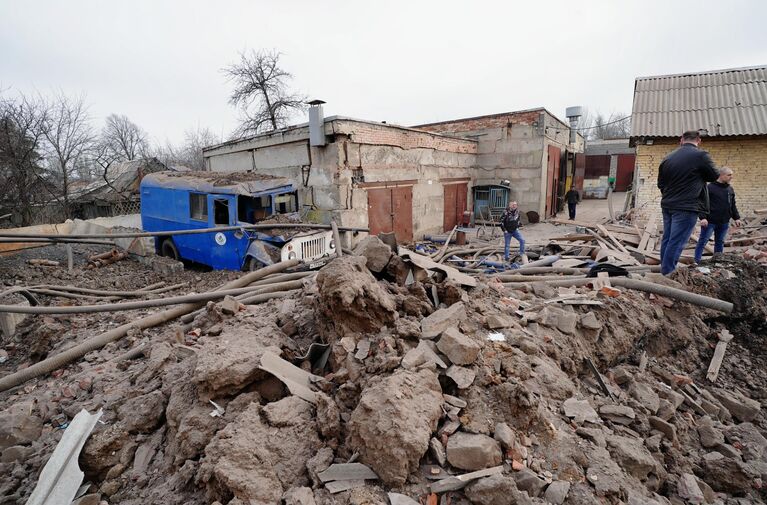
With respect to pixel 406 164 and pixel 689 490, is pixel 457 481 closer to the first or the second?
pixel 689 490

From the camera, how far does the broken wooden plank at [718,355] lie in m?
3.79

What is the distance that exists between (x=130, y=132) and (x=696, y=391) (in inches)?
1852

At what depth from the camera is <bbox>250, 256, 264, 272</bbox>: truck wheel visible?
832 centimetres

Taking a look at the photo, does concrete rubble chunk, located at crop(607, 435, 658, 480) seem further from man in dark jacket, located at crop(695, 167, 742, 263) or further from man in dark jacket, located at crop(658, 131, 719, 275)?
man in dark jacket, located at crop(695, 167, 742, 263)

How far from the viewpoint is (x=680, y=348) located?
4.05 meters

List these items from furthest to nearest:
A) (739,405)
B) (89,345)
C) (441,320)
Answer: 1. (89,345)
2. (739,405)
3. (441,320)

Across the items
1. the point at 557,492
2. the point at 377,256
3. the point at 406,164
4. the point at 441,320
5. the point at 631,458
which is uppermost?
the point at 406,164

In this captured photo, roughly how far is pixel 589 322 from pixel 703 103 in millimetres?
13446

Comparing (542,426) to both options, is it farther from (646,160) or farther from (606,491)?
(646,160)

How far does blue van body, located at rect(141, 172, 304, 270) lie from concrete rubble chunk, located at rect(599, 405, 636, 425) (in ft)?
22.2

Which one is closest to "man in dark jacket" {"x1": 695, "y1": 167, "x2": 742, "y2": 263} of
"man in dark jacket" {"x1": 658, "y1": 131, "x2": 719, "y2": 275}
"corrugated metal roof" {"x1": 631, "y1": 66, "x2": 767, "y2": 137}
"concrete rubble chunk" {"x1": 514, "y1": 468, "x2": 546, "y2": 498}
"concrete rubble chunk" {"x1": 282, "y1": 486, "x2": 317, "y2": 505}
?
"man in dark jacket" {"x1": 658, "y1": 131, "x2": 719, "y2": 275}

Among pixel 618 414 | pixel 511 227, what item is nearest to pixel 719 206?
pixel 511 227

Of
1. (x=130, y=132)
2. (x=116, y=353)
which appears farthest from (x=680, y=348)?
(x=130, y=132)

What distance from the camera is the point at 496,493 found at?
1.85m
